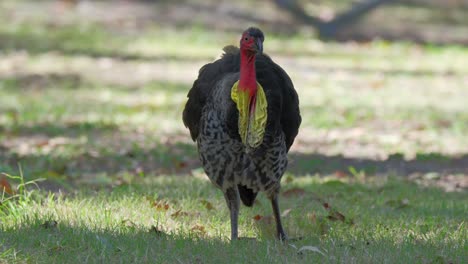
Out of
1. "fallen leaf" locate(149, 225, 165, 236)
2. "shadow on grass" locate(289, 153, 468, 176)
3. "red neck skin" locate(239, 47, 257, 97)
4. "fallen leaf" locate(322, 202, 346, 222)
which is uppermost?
"red neck skin" locate(239, 47, 257, 97)

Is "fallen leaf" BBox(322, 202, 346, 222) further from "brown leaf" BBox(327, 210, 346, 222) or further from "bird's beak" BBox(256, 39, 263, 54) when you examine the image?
"bird's beak" BBox(256, 39, 263, 54)

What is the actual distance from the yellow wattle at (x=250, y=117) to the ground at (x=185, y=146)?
68cm

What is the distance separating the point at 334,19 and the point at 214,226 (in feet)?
50.4

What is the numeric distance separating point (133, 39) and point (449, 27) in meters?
7.72

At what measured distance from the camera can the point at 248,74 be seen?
6277mm

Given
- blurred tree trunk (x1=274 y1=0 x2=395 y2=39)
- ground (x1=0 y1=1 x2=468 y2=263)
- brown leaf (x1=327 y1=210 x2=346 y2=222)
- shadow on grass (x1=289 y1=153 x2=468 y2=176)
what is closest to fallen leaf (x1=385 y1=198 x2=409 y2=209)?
ground (x1=0 y1=1 x2=468 y2=263)

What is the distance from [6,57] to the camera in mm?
17375

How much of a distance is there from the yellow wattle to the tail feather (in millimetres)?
719

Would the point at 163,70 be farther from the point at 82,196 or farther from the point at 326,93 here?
the point at 82,196

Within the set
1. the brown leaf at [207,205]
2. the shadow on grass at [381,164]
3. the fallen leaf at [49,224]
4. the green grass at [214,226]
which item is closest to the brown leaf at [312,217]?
the green grass at [214,226]

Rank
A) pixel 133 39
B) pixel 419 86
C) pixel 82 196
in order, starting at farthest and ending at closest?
1. pixel 133 39
2. pixel 419 86
3. pixel 82 196

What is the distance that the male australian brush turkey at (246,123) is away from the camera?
6.30m

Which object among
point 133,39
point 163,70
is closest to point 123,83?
point 163,70

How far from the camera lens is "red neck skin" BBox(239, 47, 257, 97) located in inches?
247
